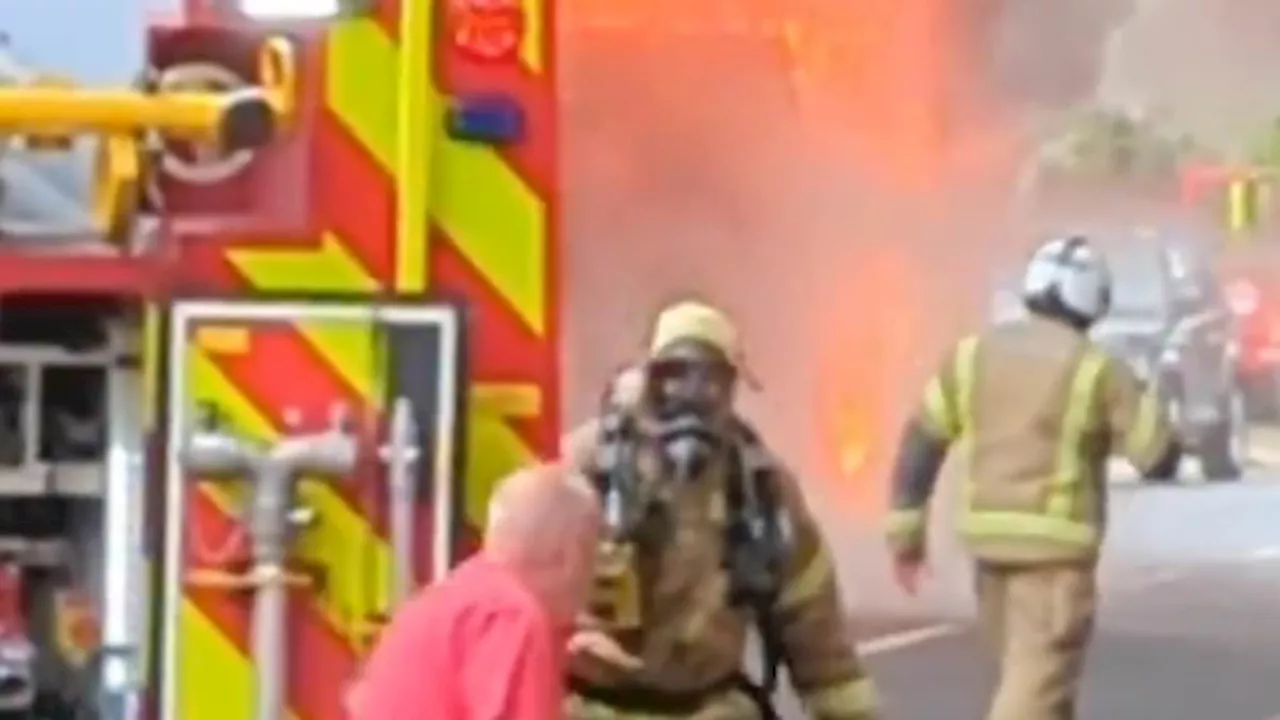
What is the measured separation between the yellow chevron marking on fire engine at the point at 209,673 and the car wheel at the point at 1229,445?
1438cm

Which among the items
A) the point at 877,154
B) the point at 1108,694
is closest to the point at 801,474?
the point at 877,154

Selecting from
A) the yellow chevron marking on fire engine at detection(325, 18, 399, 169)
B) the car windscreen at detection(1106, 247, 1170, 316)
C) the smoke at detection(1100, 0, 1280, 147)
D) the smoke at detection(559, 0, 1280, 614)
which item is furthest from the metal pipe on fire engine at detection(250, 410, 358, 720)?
the smoke at detection(1100, 0, 1280, 147)

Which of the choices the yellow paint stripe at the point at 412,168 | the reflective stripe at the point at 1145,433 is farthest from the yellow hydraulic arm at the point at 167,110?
the reflective stripe at the point at 1145,433

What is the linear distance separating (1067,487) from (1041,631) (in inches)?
12.9

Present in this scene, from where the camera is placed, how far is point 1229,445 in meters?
19.2

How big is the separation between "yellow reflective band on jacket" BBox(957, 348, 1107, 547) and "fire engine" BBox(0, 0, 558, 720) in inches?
157

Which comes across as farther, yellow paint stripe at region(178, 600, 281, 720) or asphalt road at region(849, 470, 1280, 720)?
asphalt road at region(849, 470, 1280, 720)

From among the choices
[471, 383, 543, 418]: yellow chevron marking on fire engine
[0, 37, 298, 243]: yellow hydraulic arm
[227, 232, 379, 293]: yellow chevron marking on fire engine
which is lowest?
[471, 383, 543, 418]: yellow chevron marking on fire engine

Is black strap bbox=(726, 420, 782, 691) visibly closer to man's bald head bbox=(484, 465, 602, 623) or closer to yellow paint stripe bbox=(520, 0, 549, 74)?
yellow paint stripe bbox=(520, 0, 549, 74)

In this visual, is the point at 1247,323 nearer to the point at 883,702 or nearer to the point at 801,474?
the point at 801,474

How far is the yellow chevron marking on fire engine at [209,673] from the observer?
15.5ft

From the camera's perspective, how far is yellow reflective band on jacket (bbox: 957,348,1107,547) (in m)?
8.72

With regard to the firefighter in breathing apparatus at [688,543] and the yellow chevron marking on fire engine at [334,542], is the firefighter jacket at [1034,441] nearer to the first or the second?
the firefighter in breathing apparatus at [688,543]

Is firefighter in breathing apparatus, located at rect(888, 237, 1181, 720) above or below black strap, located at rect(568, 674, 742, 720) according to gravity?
above
